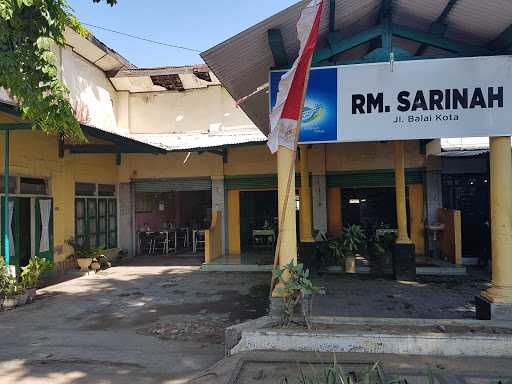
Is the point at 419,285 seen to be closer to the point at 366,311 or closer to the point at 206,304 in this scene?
the point at 366,311

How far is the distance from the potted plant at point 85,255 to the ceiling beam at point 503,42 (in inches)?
391

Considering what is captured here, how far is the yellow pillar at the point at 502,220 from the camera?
4.71 metres

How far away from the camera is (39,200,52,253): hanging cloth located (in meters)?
9.88

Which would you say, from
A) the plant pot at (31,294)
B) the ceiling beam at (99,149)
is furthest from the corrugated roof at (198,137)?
the plant pot at (31,294)

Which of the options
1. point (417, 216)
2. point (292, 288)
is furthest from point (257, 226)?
point (292, 288)

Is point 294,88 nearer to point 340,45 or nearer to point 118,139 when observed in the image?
point 340,45

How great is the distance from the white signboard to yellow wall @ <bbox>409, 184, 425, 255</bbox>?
22.2ft

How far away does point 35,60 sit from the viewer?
374 cm

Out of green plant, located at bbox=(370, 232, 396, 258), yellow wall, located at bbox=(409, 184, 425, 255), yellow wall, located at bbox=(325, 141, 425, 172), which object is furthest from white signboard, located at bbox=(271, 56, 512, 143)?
yellow wall, located at bbox=(409, 184, 425, 255)

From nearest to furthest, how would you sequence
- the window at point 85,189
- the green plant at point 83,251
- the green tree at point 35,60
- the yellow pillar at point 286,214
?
the green tree at point 35,60 → the yellow pillar at point 286,214 → the green plant at point 83,251 → the window at point 85,189

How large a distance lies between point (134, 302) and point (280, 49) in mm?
5358

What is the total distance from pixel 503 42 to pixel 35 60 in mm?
4943

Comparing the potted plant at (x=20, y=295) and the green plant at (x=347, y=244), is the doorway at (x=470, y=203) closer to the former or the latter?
the green plant at (x=347, y=244)

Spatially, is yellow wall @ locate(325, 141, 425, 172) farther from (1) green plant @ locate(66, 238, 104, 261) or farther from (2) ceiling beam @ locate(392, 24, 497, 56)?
(1) green plant @ locate(66, 238, 104, 261)
